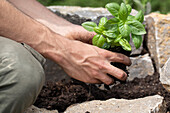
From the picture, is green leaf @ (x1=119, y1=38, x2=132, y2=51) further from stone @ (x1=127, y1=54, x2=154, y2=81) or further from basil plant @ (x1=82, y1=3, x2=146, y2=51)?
stone @ (x1=127, y1=54, x2=154, y2=81)

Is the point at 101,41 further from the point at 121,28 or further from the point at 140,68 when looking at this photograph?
the point at 140,68

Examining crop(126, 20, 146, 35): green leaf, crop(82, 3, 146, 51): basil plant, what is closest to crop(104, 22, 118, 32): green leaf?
crop(82, 3, 146, 51): basil plant

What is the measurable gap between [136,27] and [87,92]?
28.2 inches

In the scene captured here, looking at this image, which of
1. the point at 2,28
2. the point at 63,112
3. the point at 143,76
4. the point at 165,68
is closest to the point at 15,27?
the point at 2,28

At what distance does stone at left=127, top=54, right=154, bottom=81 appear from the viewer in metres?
2.31

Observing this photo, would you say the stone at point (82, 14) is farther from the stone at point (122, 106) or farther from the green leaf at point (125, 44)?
the stone at point (122, 106)

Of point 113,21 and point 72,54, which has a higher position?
point 113,21

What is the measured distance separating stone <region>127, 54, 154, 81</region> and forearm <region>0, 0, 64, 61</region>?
0.88m

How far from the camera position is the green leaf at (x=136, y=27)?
5.48 ft

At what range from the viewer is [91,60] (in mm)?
1775

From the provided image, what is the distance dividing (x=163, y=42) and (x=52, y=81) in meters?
1.16

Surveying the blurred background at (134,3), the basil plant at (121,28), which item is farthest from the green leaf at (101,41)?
the blurred background at (134,3)

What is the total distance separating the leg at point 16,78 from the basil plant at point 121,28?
567 mm

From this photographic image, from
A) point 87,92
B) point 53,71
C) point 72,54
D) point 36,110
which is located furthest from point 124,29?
point 53,71
